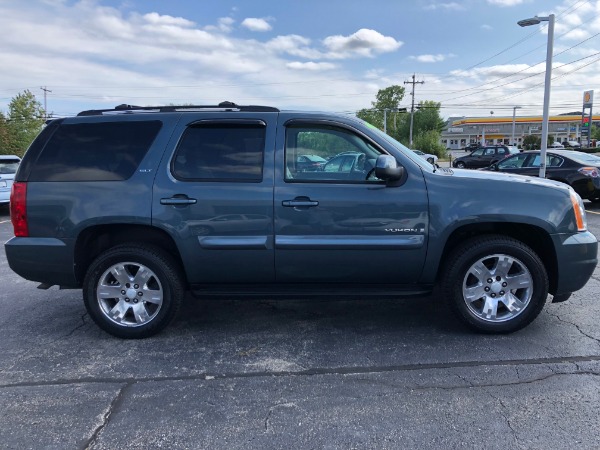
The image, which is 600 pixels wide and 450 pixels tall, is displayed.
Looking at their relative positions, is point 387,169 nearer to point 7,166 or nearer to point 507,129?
point 7,166

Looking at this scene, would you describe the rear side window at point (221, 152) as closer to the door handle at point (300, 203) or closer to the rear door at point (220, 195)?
the rear door at point (220, 195)

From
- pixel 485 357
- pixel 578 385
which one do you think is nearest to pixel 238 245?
pixel 485 357

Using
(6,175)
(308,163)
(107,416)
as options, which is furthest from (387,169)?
(6,175)

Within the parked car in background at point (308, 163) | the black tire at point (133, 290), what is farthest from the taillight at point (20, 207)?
the parked car in background at point (308, 163)

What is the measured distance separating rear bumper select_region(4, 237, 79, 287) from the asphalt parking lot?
59 cm

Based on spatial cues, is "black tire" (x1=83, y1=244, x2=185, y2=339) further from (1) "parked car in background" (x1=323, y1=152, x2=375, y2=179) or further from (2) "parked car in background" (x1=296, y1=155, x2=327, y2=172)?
(1) "parked car in background" (x1=323, y1=152, x2=375, y2=179)

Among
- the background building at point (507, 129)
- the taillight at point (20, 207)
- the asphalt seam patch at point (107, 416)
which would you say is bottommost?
the asphalt seam patch at point (107, 416)

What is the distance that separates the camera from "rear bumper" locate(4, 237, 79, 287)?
3871 millimetres

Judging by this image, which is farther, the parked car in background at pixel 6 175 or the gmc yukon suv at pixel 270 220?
the parked car in background at pixel 6 175

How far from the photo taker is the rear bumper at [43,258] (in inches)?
152

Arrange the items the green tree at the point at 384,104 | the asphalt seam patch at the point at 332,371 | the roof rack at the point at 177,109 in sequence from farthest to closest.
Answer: the green tree at the point at 384,104
the roof rack at the point at 177,109
the asphalt seam patch at the point at 332,371

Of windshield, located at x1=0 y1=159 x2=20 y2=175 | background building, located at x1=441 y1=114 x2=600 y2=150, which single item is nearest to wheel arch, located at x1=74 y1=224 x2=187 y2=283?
windshield, located at x1=0 y1=159 x2=20 y2=175

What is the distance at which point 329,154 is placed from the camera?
397 cm

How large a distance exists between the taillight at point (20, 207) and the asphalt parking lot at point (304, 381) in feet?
3.32
